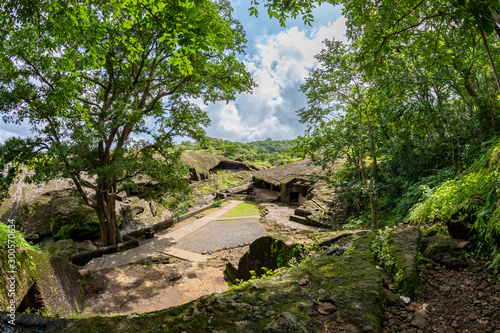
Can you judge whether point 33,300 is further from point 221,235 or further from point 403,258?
point 221,235

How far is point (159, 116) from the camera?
11.7m

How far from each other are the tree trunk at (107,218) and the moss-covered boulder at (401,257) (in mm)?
11255

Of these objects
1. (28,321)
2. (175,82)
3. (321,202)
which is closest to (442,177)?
(321,202)

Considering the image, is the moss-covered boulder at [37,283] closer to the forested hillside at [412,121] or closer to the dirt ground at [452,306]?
the dirt ground at [452,306]

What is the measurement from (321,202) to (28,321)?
13.6m

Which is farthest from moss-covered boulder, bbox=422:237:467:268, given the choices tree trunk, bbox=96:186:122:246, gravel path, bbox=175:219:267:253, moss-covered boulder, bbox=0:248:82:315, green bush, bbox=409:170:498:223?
tree trunk, bbox=96:186:122:246

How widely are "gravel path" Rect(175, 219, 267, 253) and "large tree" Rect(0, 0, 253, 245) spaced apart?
2829mm

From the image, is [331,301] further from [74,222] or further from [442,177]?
[74,222]

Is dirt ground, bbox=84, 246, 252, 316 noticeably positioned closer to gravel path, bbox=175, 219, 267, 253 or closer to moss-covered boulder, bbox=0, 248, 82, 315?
moss-covered boulder, bbox=0, 248, 82, 315

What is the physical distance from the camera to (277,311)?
2.03 meters

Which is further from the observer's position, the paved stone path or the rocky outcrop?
the rocky outcrop

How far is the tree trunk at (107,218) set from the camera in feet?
34.1

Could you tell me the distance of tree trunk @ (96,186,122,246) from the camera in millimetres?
10391

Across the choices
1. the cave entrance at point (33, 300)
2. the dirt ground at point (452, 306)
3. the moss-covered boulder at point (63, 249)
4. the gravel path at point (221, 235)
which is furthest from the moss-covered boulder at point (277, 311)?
the moss-covered boulder at point (63, 249)
